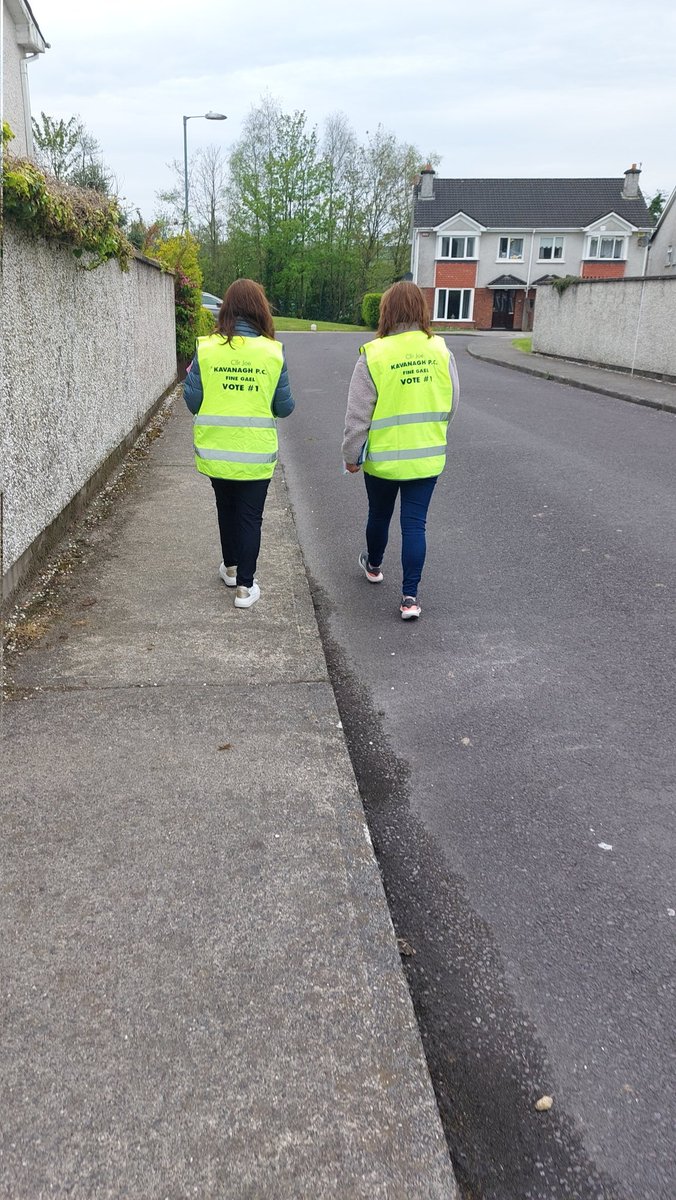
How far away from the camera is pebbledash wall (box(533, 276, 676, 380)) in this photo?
17453mm

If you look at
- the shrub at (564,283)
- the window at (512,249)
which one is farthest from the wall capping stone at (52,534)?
the window at (512,249)

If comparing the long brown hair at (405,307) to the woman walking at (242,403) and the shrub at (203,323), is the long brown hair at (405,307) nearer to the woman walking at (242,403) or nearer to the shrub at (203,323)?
the woman walking at (242,403)

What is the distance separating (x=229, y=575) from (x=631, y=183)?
60.1 m

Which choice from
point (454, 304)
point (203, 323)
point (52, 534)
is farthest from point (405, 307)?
point (454, 304)

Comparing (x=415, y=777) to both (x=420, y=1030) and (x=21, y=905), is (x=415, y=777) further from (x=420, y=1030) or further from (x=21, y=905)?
(x=21, y=905)

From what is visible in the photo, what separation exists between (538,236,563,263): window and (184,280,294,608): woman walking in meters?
55.7

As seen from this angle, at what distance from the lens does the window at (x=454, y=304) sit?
181 ft

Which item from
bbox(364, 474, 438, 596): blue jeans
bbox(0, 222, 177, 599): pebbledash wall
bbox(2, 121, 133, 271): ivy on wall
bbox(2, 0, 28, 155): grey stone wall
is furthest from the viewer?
bbox(2, 0, 28, 155): grey stone wall

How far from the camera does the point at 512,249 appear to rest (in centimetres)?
5525

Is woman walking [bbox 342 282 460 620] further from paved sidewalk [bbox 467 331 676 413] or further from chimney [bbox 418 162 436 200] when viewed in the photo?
chimney [bbox 418 162 436 200]

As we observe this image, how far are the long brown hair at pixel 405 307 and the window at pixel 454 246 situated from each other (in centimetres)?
5351

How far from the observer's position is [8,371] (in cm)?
482

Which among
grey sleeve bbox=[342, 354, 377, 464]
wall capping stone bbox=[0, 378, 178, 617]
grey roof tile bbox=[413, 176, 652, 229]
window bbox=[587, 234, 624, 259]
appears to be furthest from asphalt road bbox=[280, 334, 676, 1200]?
window bbox=[587, 234, 624, 259]

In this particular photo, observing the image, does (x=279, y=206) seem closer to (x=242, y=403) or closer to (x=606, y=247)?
(x=606, y=247)
